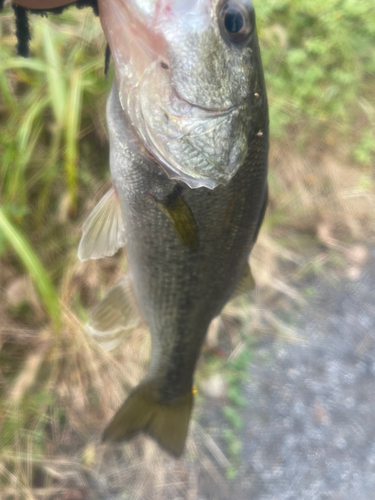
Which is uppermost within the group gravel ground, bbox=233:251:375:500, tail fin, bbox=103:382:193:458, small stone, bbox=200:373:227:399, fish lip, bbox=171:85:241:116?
fish lip, bbox=171:85:241:116

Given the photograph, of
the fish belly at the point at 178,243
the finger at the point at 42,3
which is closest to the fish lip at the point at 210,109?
the fish belly at the point at 178,243

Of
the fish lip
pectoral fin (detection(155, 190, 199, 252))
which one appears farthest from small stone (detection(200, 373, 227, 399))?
the fish lip

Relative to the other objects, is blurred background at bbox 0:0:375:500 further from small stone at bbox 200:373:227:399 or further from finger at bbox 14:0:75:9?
finger at bbox 14:0:75:9

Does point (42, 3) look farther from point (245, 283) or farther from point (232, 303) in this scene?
point (232, 303)

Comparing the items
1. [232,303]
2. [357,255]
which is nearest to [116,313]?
[232,303]

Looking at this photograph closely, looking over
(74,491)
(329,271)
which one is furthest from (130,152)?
(329,271)

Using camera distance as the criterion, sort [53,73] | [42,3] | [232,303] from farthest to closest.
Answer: [232,303]
[53,73]
[42,3]
